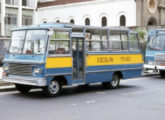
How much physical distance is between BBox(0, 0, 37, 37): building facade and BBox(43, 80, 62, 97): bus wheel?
41062mm

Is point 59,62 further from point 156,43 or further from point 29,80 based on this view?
point 156,43

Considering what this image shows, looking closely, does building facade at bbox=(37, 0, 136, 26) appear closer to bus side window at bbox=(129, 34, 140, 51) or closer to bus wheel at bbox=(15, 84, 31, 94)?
bus side window at bbox=(129, 34, 140, 51)

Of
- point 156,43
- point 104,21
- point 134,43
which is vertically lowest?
point 134,43

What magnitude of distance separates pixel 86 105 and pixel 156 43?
11.4m

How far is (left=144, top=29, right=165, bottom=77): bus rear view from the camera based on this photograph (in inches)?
813

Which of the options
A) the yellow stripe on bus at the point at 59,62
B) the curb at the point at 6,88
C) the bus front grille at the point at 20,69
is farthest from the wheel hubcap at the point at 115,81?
the bus front grille at the point at 20,69

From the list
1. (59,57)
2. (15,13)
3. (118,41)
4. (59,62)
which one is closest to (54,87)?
(59,62)

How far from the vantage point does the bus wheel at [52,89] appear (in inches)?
485

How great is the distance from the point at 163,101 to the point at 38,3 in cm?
4995

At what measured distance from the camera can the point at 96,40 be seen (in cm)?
1447

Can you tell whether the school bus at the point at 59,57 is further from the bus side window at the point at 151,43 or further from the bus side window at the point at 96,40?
the bus side window at the point at 151,43

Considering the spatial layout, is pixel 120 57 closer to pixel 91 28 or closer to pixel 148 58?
pixel 91 28

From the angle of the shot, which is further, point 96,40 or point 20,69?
point 96,40

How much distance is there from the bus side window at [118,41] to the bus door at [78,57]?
194 centimetres
